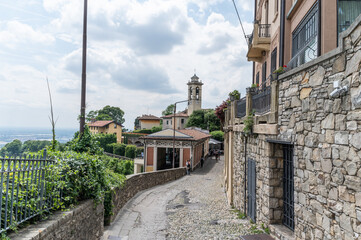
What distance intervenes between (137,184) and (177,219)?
16.9 feet

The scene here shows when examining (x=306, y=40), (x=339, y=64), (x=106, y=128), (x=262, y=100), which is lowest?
(x=106, y=128)

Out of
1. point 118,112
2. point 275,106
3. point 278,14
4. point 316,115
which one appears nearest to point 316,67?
point 316,115

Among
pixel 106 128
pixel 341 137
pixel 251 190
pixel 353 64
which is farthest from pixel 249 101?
pixel 106 128

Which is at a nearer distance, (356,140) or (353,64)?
(356,140)

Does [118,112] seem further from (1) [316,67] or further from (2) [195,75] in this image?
(1) [316,67]

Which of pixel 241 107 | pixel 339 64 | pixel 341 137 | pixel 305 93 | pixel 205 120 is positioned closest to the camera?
pixel 341 137

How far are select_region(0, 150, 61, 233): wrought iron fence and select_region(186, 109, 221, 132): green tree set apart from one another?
178 feet

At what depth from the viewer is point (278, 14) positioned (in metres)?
11.6

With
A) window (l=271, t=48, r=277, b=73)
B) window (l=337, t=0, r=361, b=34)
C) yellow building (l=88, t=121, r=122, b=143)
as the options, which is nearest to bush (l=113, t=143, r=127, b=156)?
yellow building (l=88, t=121, r=122, b=143)

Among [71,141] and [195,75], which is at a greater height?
[195,75]

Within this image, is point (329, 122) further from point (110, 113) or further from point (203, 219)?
point (110, 113)

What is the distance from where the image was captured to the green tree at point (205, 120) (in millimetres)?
58969

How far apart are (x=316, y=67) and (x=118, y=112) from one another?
92.1 meters

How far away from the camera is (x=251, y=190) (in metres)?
8.16
